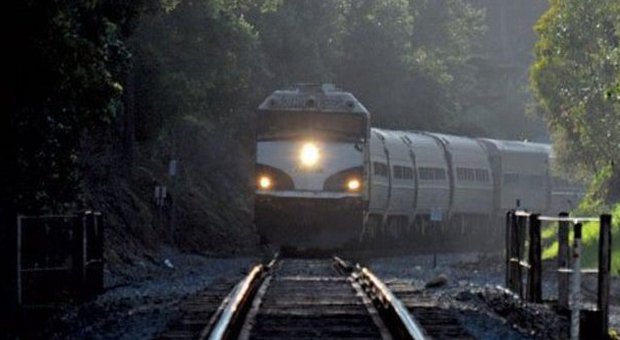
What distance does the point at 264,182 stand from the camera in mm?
35250

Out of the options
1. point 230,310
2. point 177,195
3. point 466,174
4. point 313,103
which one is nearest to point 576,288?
point 230,310

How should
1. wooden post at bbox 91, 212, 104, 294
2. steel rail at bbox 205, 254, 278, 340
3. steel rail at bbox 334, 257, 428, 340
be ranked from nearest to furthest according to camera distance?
steel rail at bbox 205, 254, 278, 340, steel rail at bbox 334, 257, 428, 340, wooden post at bbox 91, 212, 104, 294

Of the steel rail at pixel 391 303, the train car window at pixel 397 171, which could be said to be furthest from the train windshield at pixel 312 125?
the steel rail at pixel 391 303

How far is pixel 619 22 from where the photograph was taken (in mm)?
42750

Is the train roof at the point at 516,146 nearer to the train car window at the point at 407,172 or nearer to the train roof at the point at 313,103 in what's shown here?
the train car window at the point at 407,172

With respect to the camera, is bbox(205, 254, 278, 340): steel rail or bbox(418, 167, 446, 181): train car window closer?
bbox(205, 254, 278, 340): steel rail

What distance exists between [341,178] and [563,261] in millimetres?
17189

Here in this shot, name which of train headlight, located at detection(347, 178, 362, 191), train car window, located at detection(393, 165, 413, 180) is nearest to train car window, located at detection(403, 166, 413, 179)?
train car window, located at detection(393, 165, 413, 180)

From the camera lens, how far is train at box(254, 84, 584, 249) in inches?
1377

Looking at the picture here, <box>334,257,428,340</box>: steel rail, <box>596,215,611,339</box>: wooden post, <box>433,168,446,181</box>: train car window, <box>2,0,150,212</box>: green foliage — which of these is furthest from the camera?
<box>433,168,446,181</box>: train car window

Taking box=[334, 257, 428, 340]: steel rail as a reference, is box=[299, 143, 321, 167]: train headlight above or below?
above

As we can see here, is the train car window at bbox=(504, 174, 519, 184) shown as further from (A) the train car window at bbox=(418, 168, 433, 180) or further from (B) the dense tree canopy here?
(B) the dense tree canopy

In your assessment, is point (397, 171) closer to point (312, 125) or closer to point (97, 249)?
point (312, 125)

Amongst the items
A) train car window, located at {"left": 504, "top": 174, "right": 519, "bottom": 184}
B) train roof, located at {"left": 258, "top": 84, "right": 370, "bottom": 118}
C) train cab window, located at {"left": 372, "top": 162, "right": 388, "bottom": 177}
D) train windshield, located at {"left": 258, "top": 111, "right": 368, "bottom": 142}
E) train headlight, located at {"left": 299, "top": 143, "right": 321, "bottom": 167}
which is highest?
train roof, located at {"left": 258, "top": 84, "right": 370, "bottom": 118}
